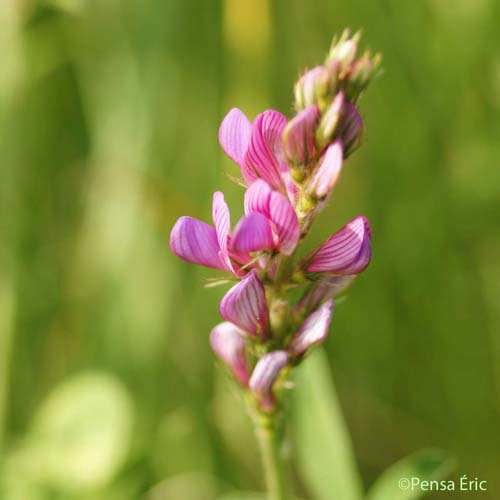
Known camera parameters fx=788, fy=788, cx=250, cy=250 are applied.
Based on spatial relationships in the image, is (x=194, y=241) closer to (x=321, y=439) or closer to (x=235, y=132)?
(x=235, y=132)

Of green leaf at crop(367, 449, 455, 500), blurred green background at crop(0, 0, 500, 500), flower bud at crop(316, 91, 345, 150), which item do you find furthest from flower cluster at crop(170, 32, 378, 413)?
blurred green background at crop(0, 0, 500, 500)

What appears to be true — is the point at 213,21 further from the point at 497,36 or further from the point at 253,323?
the point at 253,323

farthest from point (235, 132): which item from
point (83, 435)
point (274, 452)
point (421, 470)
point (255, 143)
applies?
point (83, 435)

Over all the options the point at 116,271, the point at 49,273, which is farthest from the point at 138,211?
the point at 49,273

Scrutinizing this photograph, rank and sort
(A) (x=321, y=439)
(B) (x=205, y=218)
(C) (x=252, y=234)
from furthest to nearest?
(B) (x=205, y=218)
(A) (x=321, y=439)
(C) (x=252, y=234)

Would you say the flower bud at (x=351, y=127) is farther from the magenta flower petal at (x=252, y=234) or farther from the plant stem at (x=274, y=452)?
the plant stem at (x=274, y=452)

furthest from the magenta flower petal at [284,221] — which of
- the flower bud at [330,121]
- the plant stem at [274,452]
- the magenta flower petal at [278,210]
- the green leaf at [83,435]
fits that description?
the green leaf at [83,435]

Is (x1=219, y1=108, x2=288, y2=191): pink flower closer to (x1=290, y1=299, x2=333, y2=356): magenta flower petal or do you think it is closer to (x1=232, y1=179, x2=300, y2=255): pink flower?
(x1=232, y1=179, x2=300, y2=255): pink flower
